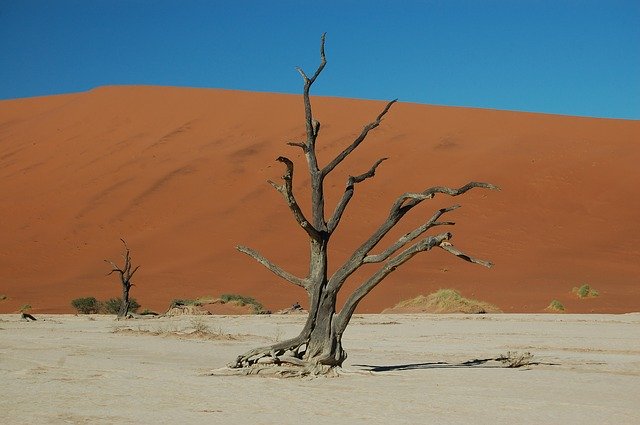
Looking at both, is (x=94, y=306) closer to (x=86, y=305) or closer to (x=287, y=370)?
(x=86, y=305)

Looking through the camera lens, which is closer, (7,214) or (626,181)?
(626,181)

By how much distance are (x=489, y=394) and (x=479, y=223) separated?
32843 millimetres

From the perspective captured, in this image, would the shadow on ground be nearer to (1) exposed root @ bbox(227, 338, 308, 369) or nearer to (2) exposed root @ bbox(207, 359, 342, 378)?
(2) exposed root @ bbox(207, 359, 342, 378)

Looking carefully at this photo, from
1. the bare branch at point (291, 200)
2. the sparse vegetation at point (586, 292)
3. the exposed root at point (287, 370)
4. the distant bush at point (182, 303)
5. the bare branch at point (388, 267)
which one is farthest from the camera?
the sparse vegetation at point (586, 292)

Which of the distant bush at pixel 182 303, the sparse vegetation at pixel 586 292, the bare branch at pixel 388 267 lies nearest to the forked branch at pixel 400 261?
the bare branch at pixel 388 267

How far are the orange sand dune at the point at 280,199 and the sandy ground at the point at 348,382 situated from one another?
13060 millimetres

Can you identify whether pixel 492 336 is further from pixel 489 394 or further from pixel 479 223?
pixel 479 223

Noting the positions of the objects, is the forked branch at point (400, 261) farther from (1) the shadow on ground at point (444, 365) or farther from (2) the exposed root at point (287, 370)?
(1) the shadow on ground at point (444, 365)

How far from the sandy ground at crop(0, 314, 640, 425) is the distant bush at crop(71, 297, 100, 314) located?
39.2 feet

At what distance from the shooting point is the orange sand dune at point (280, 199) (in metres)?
35.2

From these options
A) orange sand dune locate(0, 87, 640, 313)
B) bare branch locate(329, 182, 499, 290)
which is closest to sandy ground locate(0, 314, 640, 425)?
bare branch locate(329, 182, 499, 290)

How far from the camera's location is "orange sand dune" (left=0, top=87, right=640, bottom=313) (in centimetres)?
3525

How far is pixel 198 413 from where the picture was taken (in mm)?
8070

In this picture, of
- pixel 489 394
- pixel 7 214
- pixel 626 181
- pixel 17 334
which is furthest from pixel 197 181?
pixel 489 394
